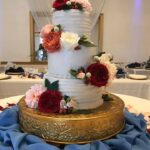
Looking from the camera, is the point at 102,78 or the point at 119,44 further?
the point at 119,44

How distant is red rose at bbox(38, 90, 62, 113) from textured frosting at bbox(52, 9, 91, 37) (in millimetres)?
298

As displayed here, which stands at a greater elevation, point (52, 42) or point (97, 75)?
point (52, 42)

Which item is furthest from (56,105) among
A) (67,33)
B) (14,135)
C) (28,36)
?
(28,36)

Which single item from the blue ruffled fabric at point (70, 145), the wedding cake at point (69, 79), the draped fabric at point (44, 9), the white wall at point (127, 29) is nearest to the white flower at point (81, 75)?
the wedding cake at point (69, 79)

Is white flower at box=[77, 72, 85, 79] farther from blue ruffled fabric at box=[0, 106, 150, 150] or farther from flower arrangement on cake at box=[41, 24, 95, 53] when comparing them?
blue ruffled fabric at box=[0, 106, 150, 150]

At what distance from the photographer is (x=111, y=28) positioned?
4.72 meters

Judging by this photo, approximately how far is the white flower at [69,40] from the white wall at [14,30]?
3.62 m

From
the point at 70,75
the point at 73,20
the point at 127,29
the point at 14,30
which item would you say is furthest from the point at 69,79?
the point at 127,29

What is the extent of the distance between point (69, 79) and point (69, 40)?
6.8 inches

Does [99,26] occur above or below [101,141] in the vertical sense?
above

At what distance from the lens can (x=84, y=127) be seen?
0.96 m

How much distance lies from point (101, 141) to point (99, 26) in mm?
3885

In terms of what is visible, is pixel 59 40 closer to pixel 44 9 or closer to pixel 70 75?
pixel 70 75

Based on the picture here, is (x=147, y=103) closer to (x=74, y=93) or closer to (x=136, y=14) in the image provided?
(x=74, y=93)
